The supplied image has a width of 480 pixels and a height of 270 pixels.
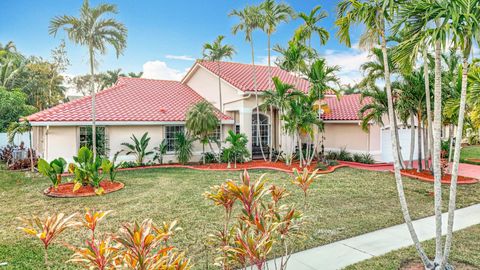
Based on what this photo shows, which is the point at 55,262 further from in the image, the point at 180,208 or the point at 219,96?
the point at 219,96

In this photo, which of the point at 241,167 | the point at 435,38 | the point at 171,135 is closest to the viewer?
the point at 435,38

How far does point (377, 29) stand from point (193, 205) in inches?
284

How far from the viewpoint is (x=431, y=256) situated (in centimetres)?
584

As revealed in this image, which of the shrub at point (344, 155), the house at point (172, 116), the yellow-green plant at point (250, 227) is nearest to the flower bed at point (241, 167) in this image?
the house at point (172, 116)

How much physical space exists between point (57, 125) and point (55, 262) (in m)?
11.7

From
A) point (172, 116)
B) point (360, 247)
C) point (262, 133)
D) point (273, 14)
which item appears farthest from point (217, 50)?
point (360, 247)

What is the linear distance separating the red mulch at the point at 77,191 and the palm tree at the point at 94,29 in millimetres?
5864

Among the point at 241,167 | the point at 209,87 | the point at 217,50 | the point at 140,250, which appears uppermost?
the point at 217,50

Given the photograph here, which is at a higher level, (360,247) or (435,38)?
(435,38)

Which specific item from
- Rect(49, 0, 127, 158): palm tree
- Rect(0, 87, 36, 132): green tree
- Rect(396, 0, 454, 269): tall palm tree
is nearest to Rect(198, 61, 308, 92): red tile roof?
→ Rect(49, 0, 127, 158): palm tree

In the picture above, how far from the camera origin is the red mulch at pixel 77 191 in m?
10.8

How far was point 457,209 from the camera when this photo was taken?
943cm

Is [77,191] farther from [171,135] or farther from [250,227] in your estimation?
[250,227]

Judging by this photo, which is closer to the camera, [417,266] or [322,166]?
[417,266]
